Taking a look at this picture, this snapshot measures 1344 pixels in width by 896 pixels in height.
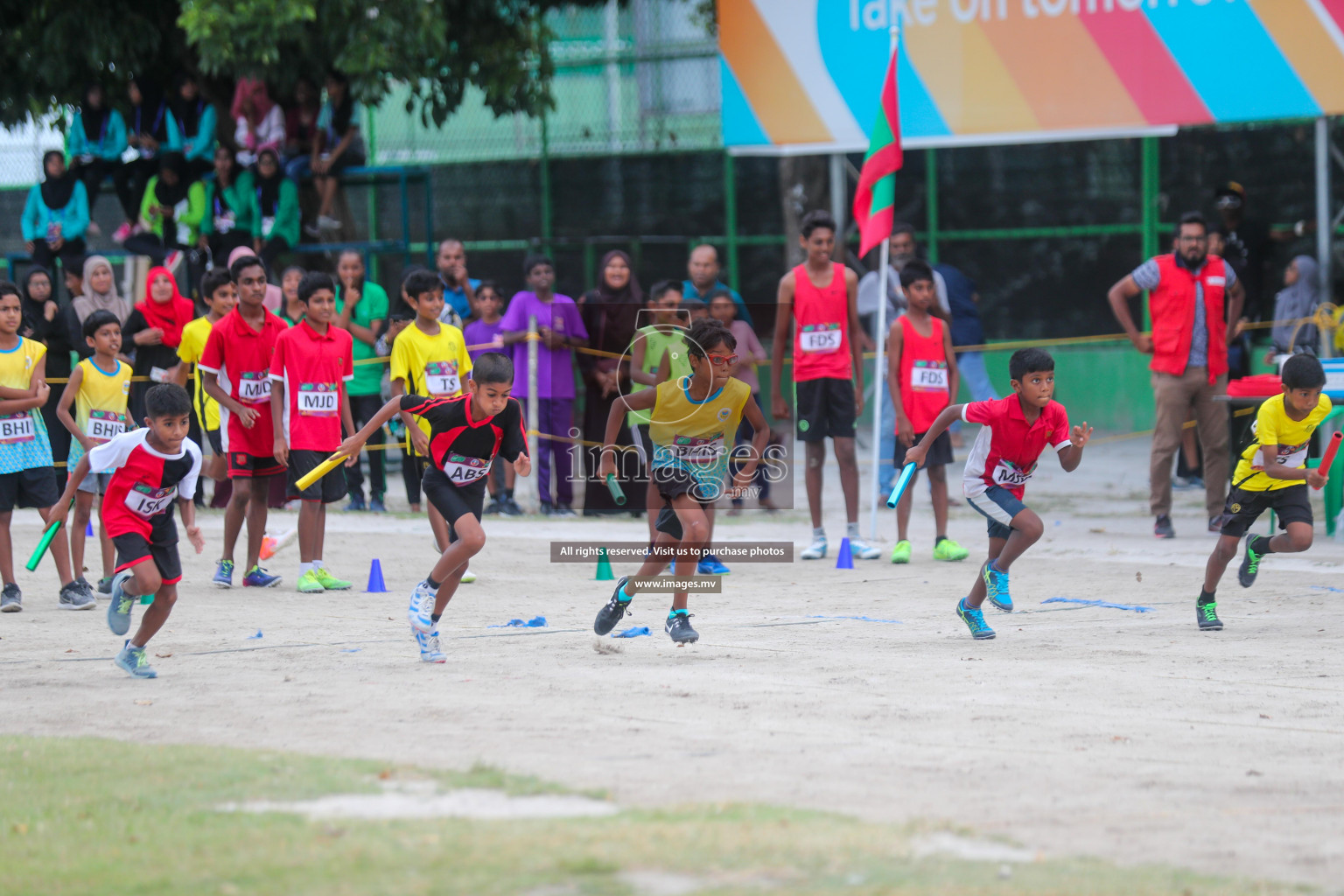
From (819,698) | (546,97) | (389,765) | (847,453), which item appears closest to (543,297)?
(847,453)

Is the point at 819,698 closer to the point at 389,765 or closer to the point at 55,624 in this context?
the point at 389,765

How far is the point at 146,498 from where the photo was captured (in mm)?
7473

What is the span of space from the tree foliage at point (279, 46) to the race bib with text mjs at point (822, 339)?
21.3 feet

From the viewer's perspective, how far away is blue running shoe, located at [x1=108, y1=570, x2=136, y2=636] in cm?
739

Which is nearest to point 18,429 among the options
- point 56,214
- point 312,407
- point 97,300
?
point 312,407

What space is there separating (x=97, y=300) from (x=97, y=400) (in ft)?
11.9

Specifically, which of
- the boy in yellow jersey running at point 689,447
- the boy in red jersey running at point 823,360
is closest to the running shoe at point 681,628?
the boy in yellow jersey running at point 689,447

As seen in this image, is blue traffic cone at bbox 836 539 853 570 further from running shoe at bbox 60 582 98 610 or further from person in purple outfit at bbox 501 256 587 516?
running shoe at bbox 60 582 98 610

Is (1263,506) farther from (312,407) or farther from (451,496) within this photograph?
(312,407)

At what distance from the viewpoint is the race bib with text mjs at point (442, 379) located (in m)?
10.2

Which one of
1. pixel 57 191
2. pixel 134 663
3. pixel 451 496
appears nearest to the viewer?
pixel 134 663

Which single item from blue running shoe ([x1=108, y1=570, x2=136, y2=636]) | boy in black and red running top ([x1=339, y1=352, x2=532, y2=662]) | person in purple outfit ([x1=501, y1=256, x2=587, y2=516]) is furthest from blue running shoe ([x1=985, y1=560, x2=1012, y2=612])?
person in purple outfit ([x1=501, y1=256, x2=587, y2=516])

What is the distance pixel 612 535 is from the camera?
12414 mm

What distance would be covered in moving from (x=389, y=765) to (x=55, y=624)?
4374 mm
